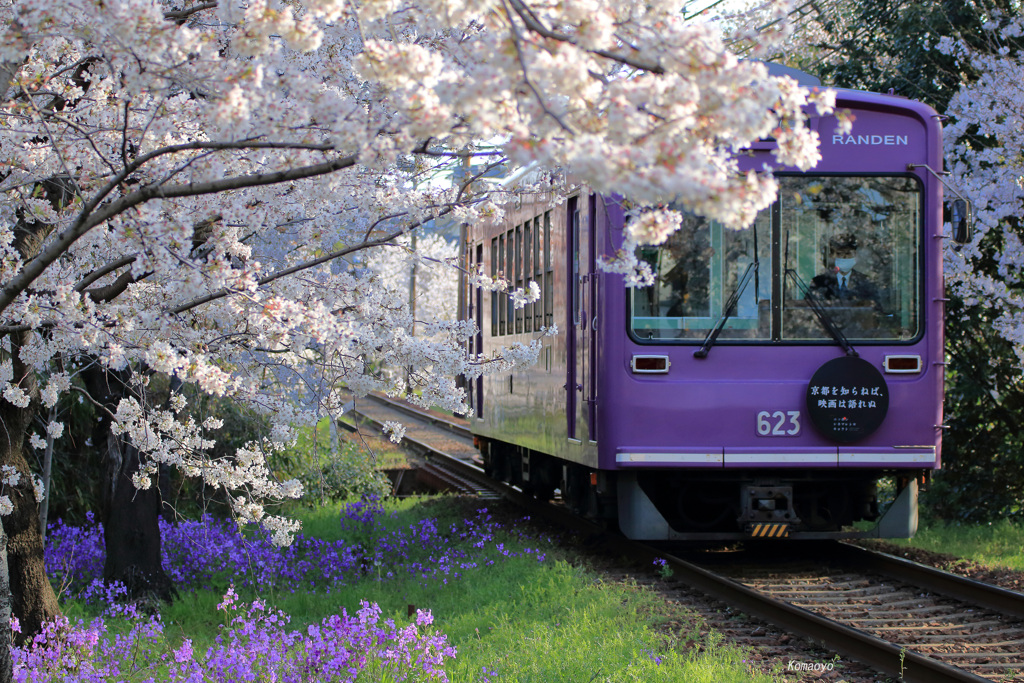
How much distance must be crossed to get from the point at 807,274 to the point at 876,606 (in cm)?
229

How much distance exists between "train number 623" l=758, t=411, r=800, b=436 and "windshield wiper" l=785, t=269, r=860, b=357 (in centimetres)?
58

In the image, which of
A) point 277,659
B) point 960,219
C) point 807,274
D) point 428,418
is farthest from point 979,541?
point 428,418

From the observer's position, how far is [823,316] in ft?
25.6

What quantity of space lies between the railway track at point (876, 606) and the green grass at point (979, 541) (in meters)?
0.81

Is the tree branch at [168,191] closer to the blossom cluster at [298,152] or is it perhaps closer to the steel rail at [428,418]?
the blossom cluster at [298,152]

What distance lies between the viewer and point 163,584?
8.59 meters

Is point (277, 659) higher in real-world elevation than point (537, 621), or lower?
higher

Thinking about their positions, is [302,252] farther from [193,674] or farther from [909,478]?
[909,478]

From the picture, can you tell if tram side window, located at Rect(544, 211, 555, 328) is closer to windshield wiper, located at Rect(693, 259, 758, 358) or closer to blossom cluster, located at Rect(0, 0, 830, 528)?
windshield wiper, located at Rect(693, 259, 758, 358)

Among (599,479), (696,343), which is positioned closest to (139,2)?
(696,343)

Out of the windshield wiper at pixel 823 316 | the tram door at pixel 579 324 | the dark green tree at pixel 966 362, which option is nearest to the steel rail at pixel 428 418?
the dark green tree at pixel 966 362

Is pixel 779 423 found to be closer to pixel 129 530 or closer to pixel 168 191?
pixel 129 530

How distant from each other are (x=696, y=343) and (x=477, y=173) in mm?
2545

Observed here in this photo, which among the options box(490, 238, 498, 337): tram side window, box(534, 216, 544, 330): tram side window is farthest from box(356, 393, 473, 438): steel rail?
box(534, 216, 544, 330): tram side window
